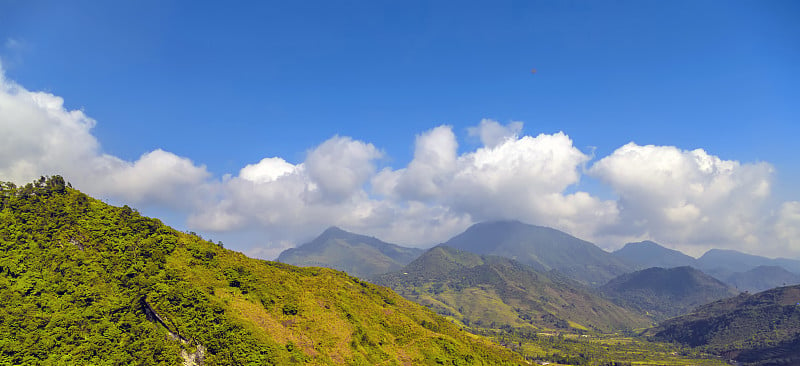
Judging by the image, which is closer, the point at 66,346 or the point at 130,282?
the point at 66,346

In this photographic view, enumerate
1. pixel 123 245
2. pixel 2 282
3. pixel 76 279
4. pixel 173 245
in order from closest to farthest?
1. pixel 2 282
2. pixel 76 279
3. pixel 123 245
4. pixel 173 245

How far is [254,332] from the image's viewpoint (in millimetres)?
102500

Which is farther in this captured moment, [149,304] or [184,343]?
[149,304]

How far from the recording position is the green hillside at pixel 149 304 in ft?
294

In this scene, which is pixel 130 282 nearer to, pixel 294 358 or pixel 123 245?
pixel 123 245

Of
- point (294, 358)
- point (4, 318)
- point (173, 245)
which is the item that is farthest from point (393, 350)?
point (4, 318)

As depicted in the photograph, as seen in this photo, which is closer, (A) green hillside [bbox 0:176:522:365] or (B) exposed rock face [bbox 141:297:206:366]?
(A) green hillside [bbox 0:176:522:365]

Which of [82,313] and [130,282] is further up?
[130,282]

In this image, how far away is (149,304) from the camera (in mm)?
100500

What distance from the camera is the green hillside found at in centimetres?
8956

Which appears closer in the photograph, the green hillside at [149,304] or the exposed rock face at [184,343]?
the green hillside at [149,304]

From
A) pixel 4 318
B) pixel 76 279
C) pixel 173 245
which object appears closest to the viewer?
pixel 4 318

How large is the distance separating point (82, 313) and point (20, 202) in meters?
54.2

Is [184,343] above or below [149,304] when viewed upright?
below
